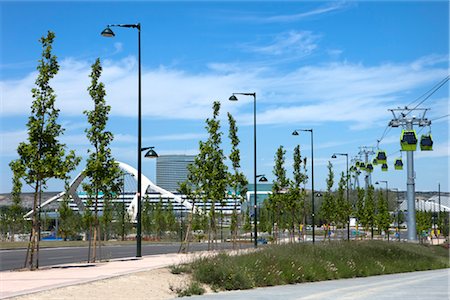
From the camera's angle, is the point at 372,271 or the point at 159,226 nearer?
the point at 372,271

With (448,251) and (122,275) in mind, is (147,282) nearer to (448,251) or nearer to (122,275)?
(122,275)

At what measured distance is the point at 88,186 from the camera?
25.1 meters

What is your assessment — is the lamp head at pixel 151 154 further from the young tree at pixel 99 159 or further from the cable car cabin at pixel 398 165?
the cable car cabin at pixel 398 165

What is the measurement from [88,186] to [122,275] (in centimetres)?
781

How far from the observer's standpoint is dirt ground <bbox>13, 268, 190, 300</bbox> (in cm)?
1462

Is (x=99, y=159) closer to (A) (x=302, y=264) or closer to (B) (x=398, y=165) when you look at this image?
(A) (x=302, y=264)

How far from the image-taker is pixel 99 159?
24344mm

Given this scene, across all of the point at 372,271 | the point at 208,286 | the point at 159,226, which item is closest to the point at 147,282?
the point at 208,286

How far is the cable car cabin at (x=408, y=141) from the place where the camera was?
45622 mm

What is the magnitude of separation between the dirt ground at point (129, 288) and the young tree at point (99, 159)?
636 cm

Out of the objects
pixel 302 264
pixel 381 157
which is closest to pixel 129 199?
pixel 381 157

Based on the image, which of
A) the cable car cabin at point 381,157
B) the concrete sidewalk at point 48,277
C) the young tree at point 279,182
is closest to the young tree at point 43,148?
the concrete sidewalk at point 48,277

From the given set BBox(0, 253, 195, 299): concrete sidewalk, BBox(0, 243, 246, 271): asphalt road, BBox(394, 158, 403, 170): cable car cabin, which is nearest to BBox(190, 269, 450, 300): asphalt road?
BBox(0, 253, 195, 299): concrete sidewalk

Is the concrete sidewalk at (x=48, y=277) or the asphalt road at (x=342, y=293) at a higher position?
the concrete sidewalk at (x=48, y=277)
